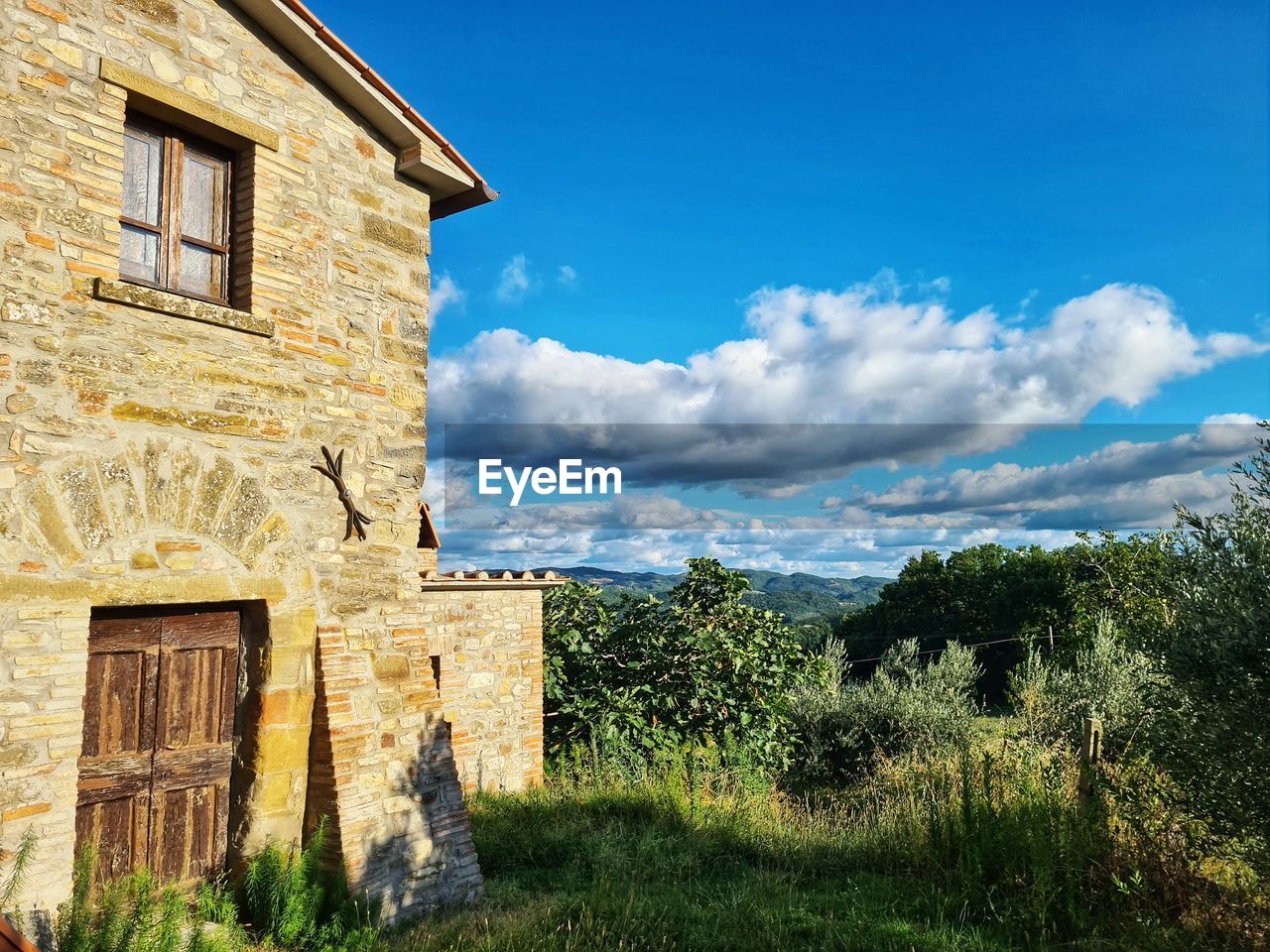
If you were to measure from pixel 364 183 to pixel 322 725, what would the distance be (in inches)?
162

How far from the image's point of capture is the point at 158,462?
5129mm

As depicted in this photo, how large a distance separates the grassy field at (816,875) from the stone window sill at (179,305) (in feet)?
13.6

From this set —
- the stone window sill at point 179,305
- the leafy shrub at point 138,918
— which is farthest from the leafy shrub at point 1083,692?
the stone window sill at point 179,305

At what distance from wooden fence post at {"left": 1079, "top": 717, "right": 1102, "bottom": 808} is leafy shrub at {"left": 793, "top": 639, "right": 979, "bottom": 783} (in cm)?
551

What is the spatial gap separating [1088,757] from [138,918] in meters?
7.01

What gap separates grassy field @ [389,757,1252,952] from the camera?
580 cm

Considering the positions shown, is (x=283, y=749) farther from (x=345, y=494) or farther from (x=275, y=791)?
(x=345, y=494)

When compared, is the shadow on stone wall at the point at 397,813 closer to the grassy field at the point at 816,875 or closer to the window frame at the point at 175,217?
the grassy field at the point at 816,875

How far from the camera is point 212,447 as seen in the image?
5426mm

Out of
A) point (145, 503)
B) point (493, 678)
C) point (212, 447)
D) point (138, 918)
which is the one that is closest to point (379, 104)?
point (212, 447)

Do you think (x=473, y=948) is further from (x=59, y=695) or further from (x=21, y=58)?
(x=21, y=58)

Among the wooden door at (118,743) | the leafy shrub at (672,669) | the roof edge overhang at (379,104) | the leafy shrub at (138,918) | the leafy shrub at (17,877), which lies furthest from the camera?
the leafy shrub at (672,669)

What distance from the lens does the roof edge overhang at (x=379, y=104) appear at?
6027 mm

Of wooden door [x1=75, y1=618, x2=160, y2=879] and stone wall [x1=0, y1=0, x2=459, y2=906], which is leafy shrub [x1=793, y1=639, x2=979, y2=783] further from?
wooden door [x1=75, y1=618, x2=160, y2=879]
